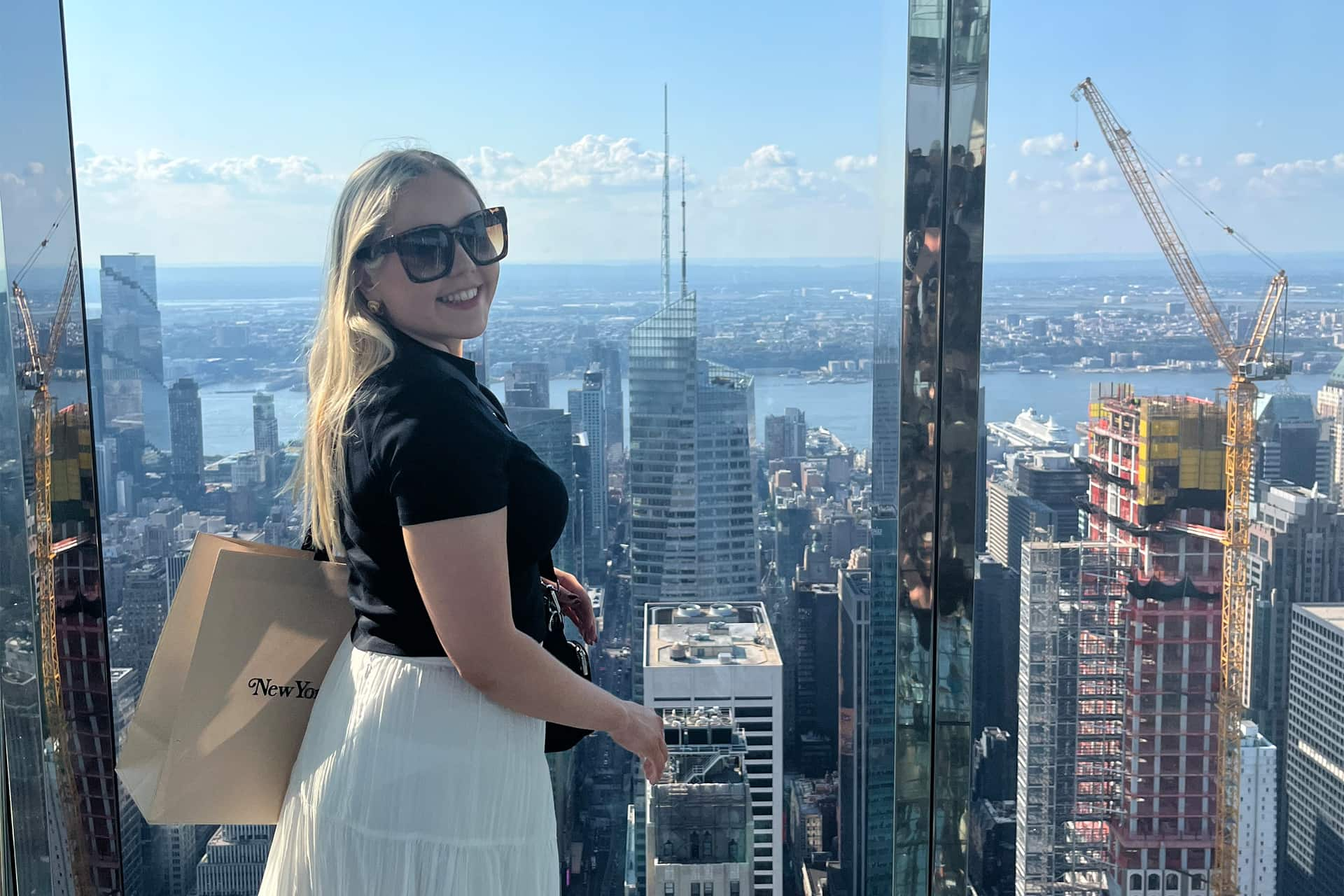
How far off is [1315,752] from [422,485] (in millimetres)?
1594

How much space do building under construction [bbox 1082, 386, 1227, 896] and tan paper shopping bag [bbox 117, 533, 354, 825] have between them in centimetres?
125

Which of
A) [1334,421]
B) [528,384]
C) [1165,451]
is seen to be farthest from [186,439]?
[1334,421]

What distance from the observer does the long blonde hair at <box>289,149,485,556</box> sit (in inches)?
44.8

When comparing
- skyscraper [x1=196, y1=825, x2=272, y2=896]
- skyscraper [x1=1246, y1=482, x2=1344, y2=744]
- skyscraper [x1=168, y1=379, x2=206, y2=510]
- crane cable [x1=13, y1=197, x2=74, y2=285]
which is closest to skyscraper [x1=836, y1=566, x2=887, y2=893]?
skyscraper [x1=1246, y1=482, x2=1344, y2=744]

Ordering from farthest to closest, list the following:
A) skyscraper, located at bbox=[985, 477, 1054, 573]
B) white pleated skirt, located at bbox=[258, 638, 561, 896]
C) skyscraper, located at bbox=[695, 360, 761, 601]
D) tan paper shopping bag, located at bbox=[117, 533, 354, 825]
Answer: skyscraper, located at bbox=[695, 360, 761, 601]
skyscraper, located at bbox=[985, 477, 1054, 573]
tan paper shopping bag, located at bbox=[117, 533, 354, 825]
white pleated skirt, located at bbox=[258, 638, 561, 896]

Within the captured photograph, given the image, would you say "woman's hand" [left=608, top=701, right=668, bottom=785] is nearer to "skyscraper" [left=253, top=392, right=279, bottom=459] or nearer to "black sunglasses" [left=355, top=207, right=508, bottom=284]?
"black sunglasses" [left=355, top=207, right=508, bottom=284]

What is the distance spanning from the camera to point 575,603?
151 cm

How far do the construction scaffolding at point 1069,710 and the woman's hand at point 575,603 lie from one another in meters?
0.72

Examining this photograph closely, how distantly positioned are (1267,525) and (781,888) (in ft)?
3.35

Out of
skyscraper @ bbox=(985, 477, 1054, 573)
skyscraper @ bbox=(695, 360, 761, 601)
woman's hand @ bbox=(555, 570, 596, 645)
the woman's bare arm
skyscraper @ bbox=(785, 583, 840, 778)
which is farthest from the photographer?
skyscraper @ bbox=(695, 360, 761, 601)

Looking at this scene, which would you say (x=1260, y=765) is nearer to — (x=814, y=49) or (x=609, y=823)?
(x=609, y=823)

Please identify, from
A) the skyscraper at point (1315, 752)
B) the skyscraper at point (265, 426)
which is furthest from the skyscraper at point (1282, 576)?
the skyscraper at point (265, 426)

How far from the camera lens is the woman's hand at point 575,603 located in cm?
150

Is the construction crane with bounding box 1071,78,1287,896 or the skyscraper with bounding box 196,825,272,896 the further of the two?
the construction crane with bounding box 1071,78,1287,896
